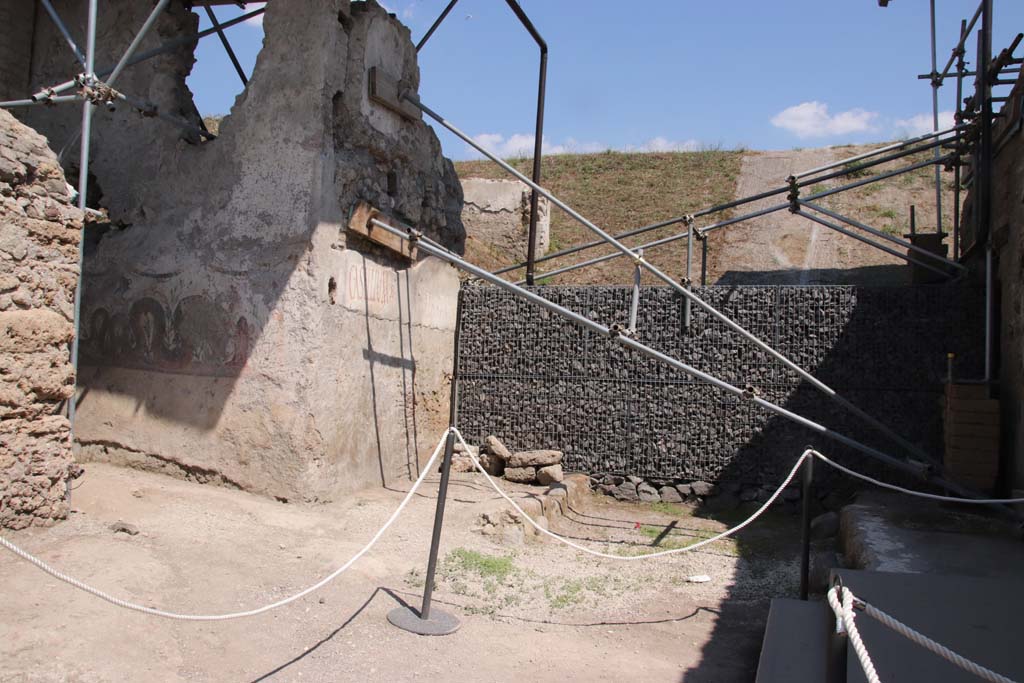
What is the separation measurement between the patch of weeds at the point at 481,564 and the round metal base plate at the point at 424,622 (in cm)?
87

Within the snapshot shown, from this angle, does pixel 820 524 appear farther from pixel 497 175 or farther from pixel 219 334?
pixel 497 175

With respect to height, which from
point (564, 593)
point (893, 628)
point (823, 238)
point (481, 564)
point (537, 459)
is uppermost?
point (823, 238)

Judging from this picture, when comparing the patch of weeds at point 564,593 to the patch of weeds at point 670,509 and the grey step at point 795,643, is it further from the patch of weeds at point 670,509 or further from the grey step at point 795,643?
the patch of weeds at point 670,509

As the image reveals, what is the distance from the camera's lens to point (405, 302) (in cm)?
848

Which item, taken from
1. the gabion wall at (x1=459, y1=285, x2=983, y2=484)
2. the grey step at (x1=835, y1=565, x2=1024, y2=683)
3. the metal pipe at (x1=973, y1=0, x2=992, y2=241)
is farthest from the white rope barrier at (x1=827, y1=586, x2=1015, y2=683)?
the metal pipe at (x1=973, y1=0, x2=992, y2=241)

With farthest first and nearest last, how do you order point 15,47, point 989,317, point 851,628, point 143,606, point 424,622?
point 15,47 → point 989,317 → point 424,622 → point 143,606 → point 851,628

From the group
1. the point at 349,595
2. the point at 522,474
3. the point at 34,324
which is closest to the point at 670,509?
the point at 522,474

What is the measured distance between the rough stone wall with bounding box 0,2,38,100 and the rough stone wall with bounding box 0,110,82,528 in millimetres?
3563

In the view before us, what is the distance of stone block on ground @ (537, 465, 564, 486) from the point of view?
884cm

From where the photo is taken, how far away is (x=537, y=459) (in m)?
9.10

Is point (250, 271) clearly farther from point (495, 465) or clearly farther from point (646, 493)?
point (646, 493)

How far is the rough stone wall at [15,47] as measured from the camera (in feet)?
26.8

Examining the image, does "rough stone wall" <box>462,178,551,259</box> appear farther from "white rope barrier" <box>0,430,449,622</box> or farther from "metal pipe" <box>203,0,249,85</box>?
"white rope barrier" <box>0,430,449,622</box>

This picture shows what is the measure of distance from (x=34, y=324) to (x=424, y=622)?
310cm
